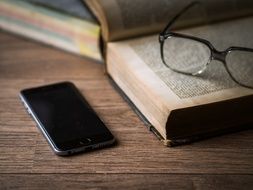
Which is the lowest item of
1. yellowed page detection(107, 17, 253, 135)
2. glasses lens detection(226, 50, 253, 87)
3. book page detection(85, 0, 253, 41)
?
yellowed page detection(107, 17, 253, 135)

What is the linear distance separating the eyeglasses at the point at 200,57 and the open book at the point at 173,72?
0.01 meters

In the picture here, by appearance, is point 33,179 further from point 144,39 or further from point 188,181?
point 144,39

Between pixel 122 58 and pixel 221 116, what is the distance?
0.51 feet

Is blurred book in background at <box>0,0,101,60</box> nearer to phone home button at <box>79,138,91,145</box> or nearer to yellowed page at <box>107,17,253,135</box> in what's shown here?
yellowed page at <box>107,17,253,135</box>

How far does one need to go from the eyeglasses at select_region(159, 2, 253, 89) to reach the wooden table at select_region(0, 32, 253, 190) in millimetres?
79

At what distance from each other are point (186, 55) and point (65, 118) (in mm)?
194

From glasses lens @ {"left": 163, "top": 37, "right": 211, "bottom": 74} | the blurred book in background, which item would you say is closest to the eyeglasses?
glasses lens @ {"left": 163, "top": 37, "right": 211, "bottom": 74}

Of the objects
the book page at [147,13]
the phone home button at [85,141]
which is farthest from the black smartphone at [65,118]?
the book page at [147,13]

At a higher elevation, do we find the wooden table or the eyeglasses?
the eyeglasses

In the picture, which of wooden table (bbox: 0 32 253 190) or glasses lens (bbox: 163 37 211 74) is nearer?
wooden table (bbox: 0 32 253 190)

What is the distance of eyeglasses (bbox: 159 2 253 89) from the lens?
1.96ft

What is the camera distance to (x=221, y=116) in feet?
1.84

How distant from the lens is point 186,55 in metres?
0.65

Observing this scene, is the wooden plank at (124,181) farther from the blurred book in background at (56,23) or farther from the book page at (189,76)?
the blurred book in background at (56,23)
